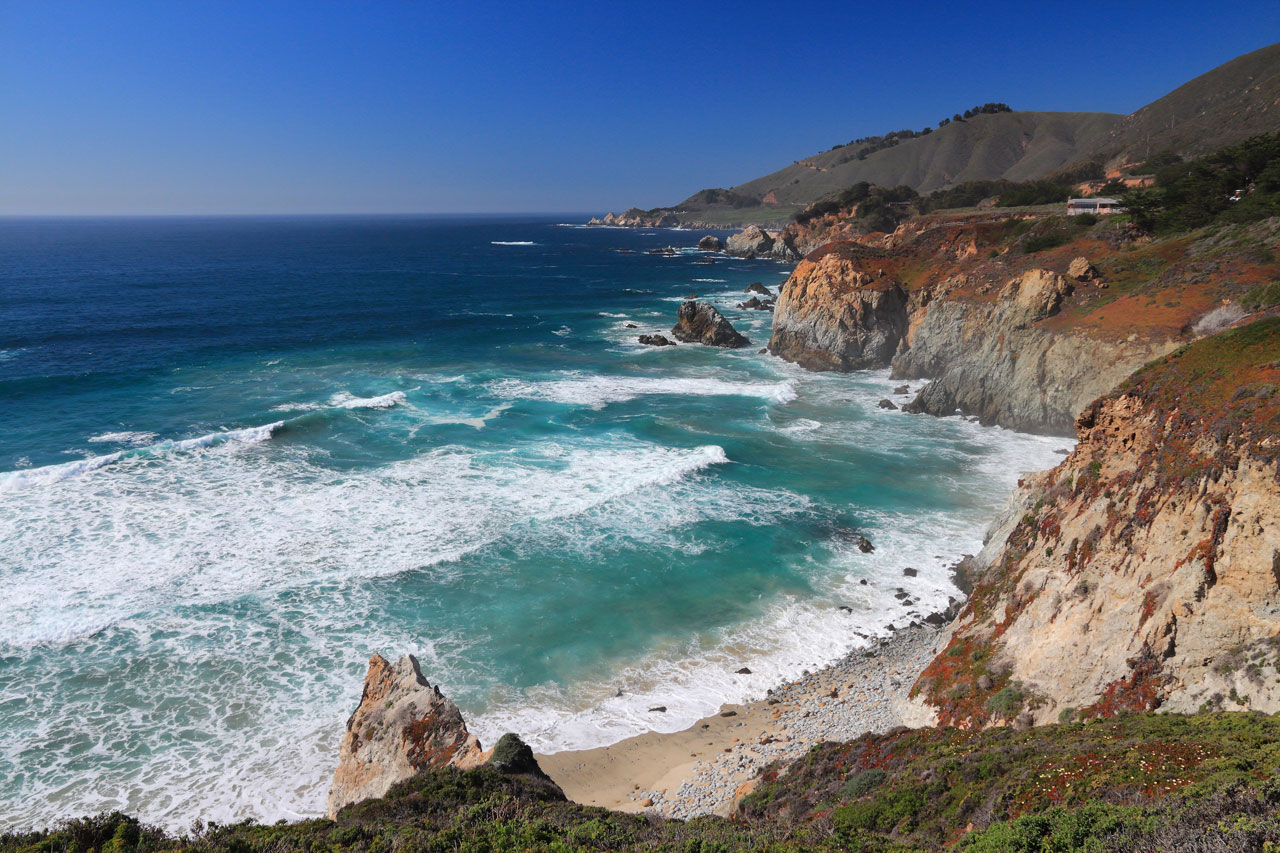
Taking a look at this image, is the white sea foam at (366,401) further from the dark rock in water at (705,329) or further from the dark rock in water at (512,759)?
→ the dark rock in water at (512,759)

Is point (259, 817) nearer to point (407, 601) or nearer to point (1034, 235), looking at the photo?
point (407, 601)

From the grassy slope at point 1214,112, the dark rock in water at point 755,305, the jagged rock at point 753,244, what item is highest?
the grassy slope at point 1214,112

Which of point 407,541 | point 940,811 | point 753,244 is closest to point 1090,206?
point 407,541

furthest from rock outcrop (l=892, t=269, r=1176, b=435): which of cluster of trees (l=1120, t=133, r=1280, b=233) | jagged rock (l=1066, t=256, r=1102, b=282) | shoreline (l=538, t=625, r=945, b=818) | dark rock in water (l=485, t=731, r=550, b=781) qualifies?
dark rock in water (l=485, t=731, r=550, b=781)

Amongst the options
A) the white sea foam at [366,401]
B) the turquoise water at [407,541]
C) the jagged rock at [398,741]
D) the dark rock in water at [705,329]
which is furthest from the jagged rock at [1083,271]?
the white sea foam at [366,401]

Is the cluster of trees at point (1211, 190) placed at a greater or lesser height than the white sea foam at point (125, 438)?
greater

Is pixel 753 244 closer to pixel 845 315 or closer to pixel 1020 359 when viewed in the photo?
pixel 845 315
